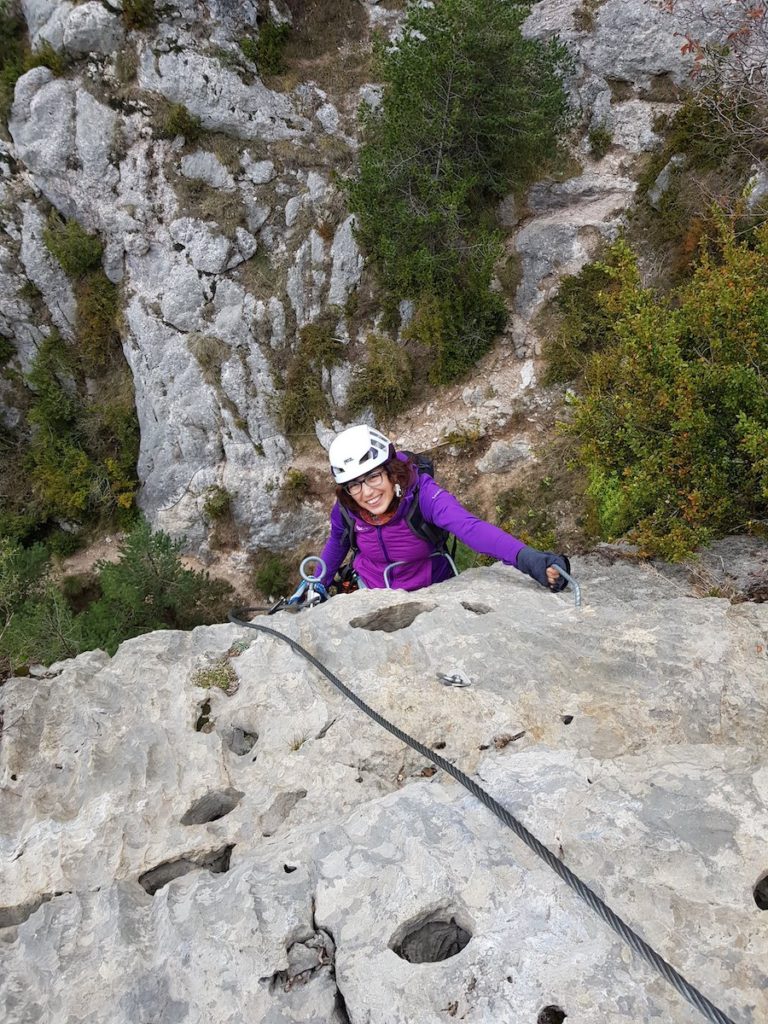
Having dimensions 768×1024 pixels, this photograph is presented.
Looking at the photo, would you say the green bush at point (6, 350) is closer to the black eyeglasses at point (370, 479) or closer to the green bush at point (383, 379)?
the green bush at point (383, 379)

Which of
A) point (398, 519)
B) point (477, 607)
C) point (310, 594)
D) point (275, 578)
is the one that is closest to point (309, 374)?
point (275, 578)

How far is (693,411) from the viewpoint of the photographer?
531cm

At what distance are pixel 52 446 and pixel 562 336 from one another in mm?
15901

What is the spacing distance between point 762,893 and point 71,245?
67.7 feet

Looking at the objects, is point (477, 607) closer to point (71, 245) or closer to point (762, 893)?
point (762, 893)

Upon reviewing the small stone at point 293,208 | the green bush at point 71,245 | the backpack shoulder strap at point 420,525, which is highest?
the small stone at point 293,208

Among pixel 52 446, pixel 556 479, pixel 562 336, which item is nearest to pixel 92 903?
pixel 556 479

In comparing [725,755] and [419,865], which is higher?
[725,755]

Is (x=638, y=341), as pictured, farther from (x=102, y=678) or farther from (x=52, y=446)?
(x=52, y=446)

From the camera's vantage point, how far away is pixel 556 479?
11344 mm

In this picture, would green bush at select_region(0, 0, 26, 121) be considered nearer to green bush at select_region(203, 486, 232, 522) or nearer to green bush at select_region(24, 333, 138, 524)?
green bush at select_region(24, 333, 138, 524)

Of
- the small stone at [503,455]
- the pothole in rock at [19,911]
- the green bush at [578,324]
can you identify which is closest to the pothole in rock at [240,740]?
the pothole in rock at [19,911]

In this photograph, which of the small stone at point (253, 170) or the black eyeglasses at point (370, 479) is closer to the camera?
the black eyeglasses at point (370, 479)

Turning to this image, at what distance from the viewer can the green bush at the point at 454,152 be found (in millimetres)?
10742
